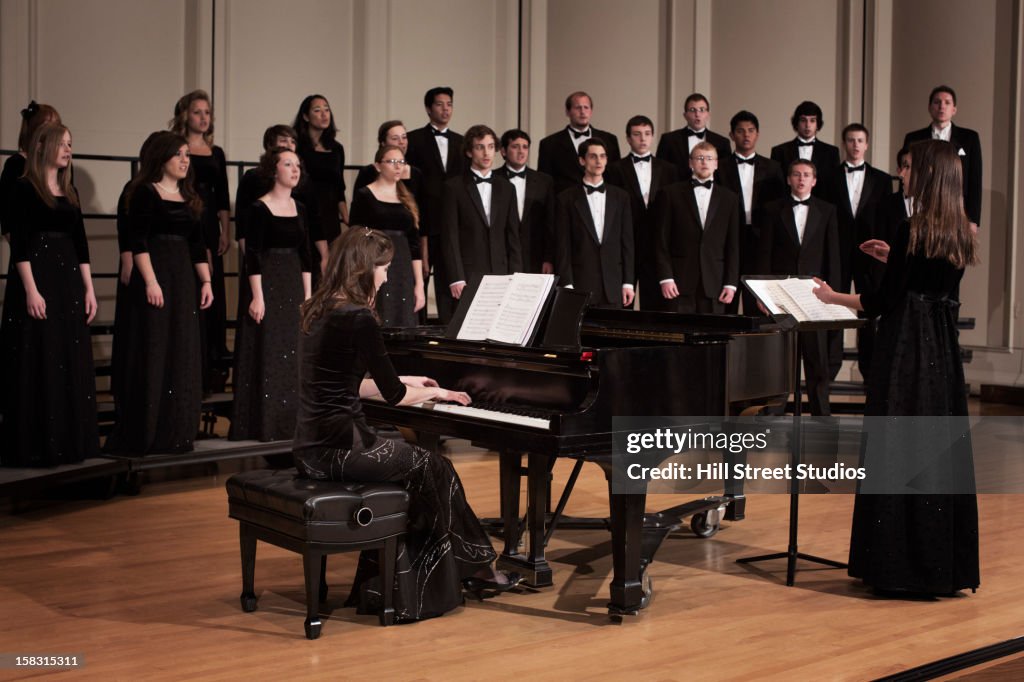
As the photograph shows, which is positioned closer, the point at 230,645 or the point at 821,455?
the point at 230,645

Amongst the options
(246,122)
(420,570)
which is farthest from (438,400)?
(246,122)

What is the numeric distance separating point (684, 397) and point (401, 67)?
5641 mm

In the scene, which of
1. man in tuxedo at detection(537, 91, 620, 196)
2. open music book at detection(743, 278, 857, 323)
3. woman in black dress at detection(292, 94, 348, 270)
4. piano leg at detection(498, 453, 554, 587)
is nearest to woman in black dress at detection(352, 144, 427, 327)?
woman in black dress at detection(292, 94, 348, 270)

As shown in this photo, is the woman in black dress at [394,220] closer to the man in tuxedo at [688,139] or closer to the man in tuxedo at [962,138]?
the man in tuxedo at [688,139]

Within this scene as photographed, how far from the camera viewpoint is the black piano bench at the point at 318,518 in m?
3.19

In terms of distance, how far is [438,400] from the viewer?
11.7 feet

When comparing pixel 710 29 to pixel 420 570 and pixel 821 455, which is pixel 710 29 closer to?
pixel 821 455

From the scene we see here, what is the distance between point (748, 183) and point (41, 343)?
3942 millimetres

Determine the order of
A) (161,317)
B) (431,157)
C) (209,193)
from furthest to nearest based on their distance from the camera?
(431,157) → (209,193) → (161,317)

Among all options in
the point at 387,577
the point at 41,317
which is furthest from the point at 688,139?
the point at 387,577

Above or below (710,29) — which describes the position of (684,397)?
below

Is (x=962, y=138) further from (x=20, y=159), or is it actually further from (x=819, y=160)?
(x=20, y=159)

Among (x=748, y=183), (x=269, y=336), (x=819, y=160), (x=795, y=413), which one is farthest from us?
(x=819, y=160)

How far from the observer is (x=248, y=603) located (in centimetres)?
349
